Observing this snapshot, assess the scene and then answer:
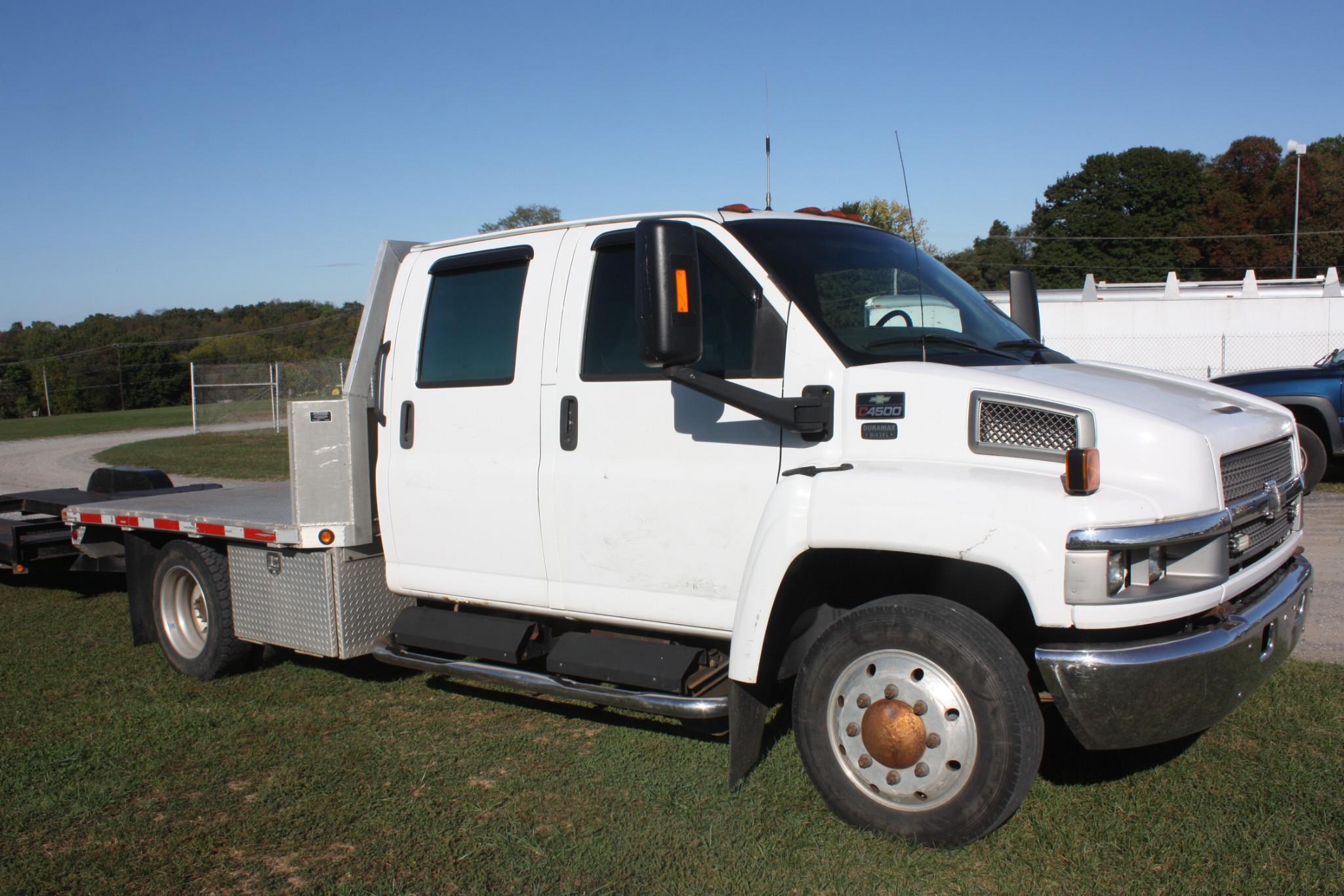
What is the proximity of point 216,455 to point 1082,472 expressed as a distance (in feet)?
68.3

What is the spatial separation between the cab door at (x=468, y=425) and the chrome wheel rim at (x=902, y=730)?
153 centimetres

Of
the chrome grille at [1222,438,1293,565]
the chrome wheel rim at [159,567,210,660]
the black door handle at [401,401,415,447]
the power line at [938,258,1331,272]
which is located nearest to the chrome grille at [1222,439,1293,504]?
the chrome grille at [1222,438,1293,565]

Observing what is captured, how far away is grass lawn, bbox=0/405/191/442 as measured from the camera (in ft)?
111

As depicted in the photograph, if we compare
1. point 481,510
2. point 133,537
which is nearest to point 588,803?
point 481,510

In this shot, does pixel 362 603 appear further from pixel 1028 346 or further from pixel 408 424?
pixel 1028 346

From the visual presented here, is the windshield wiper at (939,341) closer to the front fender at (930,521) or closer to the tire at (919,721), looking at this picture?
the front fender at (930,521)

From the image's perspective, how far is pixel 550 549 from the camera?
15.0ft

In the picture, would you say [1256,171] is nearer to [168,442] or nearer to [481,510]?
[168,442]

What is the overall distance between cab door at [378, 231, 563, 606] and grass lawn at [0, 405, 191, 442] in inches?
1200

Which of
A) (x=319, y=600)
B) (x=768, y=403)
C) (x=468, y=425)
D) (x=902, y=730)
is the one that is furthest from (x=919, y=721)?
(x=319, y=600)

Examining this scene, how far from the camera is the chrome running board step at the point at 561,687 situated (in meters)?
4.07

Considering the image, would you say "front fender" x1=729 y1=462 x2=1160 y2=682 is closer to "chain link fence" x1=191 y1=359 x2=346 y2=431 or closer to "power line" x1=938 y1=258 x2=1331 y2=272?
"chain link fence" x1=191 y1=359 x2=346 y2=431

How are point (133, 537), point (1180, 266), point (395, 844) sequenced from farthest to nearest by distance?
point (1180, 266) < point (133, 537) < point (395, 844)

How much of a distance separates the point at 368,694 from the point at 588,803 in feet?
6.78
